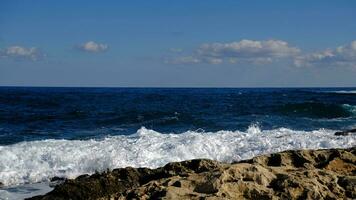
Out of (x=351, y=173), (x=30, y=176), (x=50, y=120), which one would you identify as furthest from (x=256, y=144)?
(x=50, y=120)

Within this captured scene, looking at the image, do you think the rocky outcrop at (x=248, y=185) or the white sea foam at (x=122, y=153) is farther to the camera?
the white sea foam at (x=122, y=153)

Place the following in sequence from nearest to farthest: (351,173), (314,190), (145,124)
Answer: (314,190), (351,173), (145,124)

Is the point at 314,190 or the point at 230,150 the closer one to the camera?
the point at 314,190

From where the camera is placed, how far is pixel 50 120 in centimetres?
2638

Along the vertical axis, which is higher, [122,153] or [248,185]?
[248,185]

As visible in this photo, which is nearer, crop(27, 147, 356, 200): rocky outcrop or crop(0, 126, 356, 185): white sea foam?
crop(27, 147, 356, 200): rocky outcrop

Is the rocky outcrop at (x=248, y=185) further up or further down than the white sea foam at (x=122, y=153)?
further up

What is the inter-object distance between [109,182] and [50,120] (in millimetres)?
20011

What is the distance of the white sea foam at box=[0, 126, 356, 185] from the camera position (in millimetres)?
11891

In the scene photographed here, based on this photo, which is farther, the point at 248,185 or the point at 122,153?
the point at 122,153

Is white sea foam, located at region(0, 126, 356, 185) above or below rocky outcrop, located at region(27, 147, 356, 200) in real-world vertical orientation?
below

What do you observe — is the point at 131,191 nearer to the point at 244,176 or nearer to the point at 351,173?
the point at 244,176

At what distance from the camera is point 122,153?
43.2 ft

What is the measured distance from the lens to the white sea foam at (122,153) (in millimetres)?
11891
